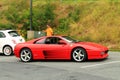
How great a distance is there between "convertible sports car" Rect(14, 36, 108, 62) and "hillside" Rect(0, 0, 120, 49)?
25.9 feet

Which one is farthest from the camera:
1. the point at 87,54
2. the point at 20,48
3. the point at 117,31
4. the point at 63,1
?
the point at 63,1

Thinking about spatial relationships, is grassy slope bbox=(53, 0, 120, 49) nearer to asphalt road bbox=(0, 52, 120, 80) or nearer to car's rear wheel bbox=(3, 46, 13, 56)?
car's rear wheel bbox=(3, 46, 13, 56)

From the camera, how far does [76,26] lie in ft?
100

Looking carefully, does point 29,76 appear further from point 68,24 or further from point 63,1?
point 63,1

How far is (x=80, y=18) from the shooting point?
31.7 metres

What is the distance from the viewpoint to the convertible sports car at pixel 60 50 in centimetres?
1752

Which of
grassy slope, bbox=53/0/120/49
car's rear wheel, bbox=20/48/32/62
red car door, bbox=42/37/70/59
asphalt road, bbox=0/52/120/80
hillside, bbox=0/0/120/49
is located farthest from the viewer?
hillside, bbox=0/0/120/49

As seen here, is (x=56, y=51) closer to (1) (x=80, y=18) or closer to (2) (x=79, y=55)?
(2) (x=79, y=55)

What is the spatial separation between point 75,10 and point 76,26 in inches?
106

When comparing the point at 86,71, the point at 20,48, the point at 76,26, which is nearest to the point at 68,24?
the point at 76,26

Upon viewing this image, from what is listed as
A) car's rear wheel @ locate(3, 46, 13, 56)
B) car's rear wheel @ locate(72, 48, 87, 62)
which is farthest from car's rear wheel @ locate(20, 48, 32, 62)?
car's rear wheel @ locate(3, 46, 13, 56)

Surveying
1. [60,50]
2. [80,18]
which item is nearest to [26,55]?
[60,50]

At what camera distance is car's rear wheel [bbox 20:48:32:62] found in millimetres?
18750

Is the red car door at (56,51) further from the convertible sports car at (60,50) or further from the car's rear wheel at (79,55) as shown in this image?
the car's rear wheel at (79,55)
